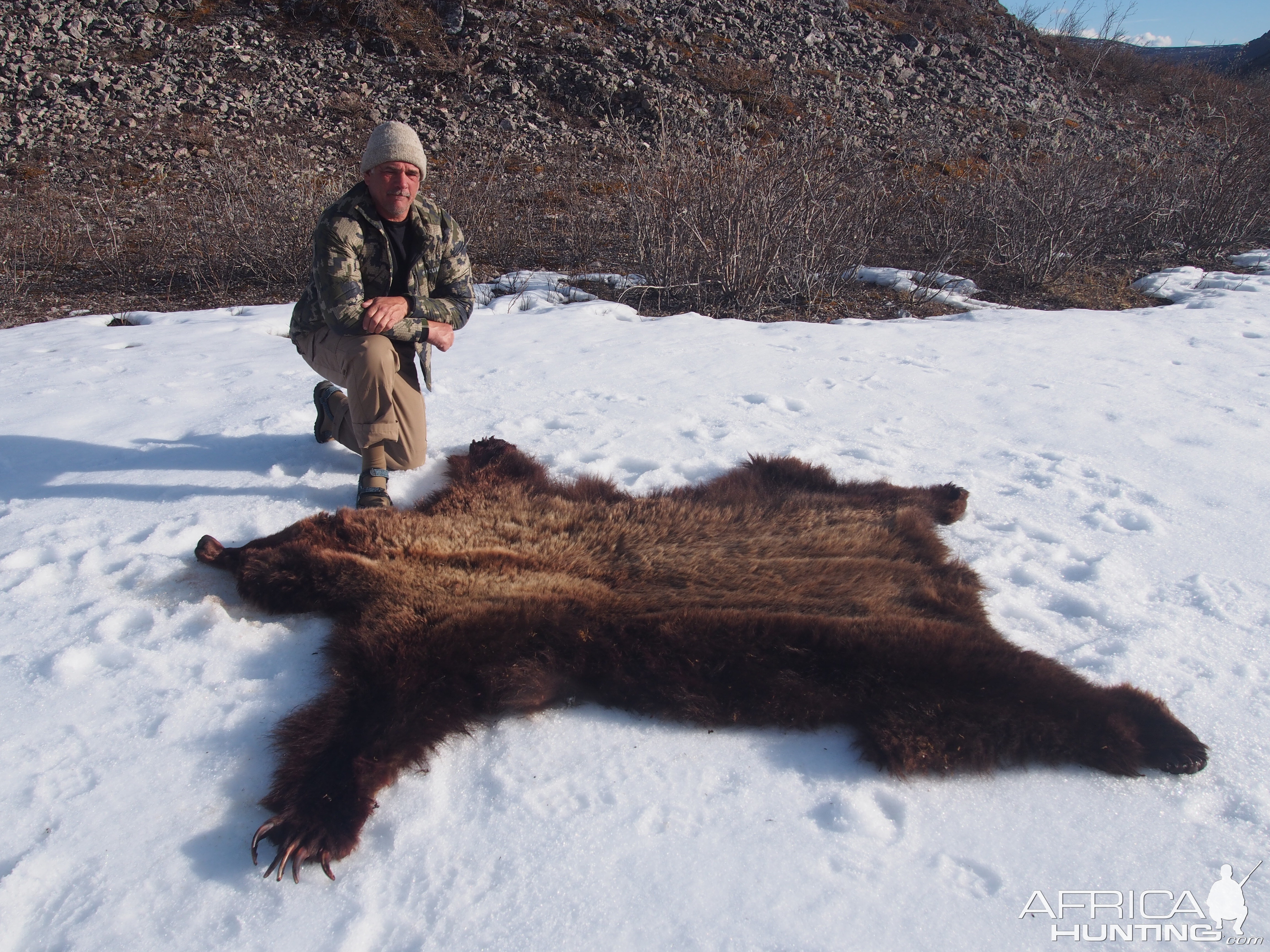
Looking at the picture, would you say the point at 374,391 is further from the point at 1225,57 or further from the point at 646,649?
the point at 1225,57

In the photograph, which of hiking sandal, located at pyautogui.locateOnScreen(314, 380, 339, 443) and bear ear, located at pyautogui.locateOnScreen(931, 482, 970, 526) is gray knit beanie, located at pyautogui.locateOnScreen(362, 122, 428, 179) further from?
bear ear, located at pyautogui.locateOnScreen(931, 482, 970, 526)

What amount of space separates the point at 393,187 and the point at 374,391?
Result: 2.66 feet

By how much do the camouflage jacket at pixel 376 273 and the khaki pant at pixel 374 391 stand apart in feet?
0.19

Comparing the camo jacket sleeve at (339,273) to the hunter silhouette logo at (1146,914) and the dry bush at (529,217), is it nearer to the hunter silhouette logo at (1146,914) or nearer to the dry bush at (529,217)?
the hunter silhouette logo at (1146,914)

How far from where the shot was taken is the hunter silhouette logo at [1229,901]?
159 centimetres

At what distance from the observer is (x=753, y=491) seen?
3.28m

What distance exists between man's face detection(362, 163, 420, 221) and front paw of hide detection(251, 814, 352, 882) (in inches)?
88.2

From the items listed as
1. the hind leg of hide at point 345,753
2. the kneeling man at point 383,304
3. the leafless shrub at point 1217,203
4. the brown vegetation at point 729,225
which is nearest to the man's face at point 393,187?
the kneeling man at point 383,304

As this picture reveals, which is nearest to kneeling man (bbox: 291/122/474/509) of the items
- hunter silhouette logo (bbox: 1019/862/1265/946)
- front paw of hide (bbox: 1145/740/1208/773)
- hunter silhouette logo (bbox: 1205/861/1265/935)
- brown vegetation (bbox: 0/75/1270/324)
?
hunter silhouette logo (bbox: 1019/862/1265/946)

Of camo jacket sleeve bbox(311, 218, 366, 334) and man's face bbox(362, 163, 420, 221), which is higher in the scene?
man's face bbox(362, 163, 420, 221)

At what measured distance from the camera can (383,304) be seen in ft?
9.70

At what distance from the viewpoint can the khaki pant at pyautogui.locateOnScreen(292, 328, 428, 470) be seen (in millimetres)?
3016

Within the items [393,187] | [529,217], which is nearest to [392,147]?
[393,187]

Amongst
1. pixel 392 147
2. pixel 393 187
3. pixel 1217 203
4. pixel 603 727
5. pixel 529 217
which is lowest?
pixel 603 727
